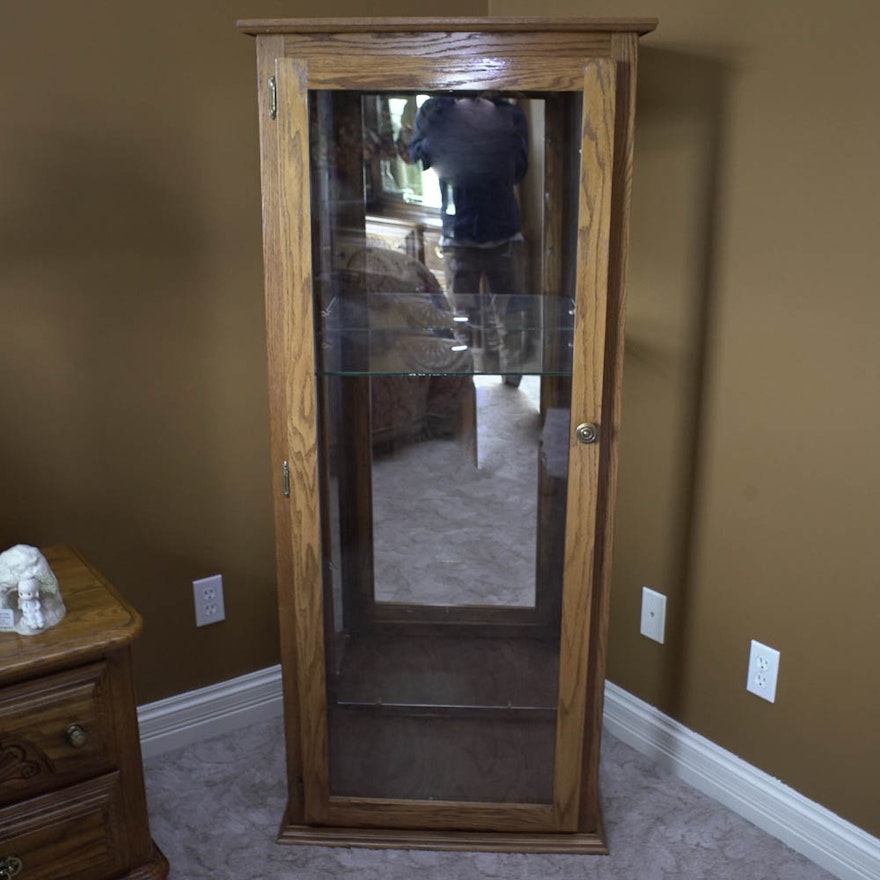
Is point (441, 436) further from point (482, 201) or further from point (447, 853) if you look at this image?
point (447, 853)

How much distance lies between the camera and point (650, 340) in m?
2.05

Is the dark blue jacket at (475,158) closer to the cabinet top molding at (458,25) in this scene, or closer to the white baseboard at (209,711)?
the cabinet top molding at (458,25)

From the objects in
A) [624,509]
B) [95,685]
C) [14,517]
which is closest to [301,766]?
[95,685]

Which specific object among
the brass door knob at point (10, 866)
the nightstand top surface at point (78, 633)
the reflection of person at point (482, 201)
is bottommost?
the brass door knob at point (10, 866)

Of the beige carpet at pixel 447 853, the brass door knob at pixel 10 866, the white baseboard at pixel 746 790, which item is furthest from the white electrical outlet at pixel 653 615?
the brass door knob at pixel 10 866

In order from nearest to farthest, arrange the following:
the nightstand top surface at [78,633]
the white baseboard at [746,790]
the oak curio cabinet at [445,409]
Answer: the nightstand top surface at [78,633] < the oak curio cabinet at [445,409] < the white baseboard at [746,790]

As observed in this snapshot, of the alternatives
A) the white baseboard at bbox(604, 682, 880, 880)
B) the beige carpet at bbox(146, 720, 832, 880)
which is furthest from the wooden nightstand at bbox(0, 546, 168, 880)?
the white baseboard at bbox(604, 682, 880, 880)

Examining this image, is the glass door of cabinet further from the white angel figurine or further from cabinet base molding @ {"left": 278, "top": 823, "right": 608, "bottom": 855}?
the white angel figurine

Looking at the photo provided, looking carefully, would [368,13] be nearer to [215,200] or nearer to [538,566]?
[215,200]

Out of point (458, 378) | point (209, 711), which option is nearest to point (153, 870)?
point (209, 711)

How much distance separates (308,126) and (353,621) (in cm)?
94

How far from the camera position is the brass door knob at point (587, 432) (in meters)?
1.68

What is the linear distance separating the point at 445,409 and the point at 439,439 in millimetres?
60

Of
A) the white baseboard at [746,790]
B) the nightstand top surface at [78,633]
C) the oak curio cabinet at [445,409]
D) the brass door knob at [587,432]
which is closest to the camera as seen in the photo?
the nightstand top surface at [78,633]
